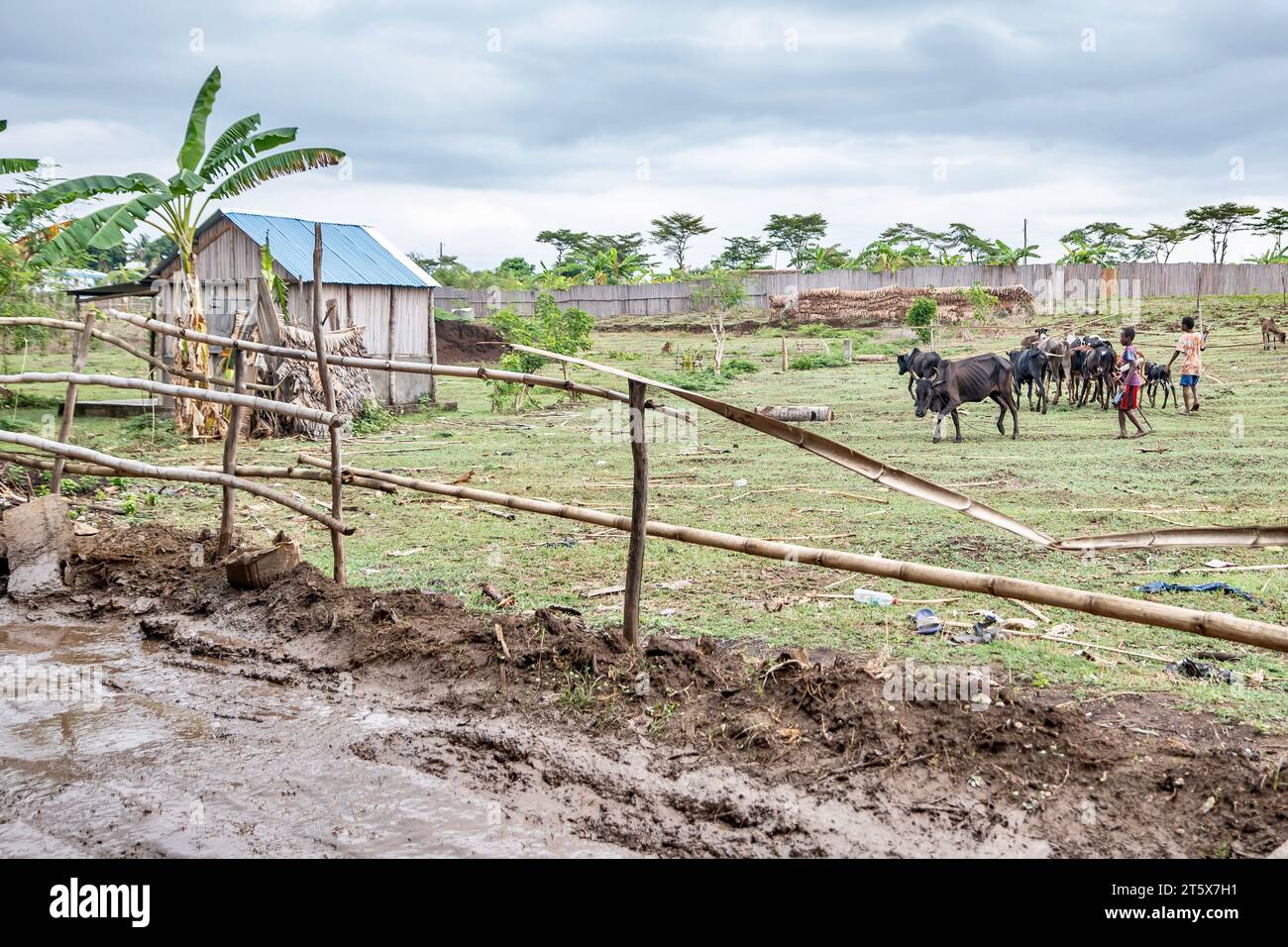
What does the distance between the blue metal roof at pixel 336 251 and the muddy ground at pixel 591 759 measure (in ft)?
45.6

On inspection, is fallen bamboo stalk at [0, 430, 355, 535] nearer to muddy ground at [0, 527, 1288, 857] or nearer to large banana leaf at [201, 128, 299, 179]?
muddy ground at [0, 527, 1288, 857]

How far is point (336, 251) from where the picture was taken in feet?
64.2

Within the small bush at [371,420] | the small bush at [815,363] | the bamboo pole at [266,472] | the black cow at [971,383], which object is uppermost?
the small bush at [815,363]

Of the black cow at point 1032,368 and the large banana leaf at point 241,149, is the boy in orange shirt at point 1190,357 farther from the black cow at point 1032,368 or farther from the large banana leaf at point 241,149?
the large banana leaf at point 241,149

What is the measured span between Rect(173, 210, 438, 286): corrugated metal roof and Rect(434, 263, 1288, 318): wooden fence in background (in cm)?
1493

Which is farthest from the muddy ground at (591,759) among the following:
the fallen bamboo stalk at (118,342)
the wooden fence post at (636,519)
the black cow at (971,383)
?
the black cow at (971,383)

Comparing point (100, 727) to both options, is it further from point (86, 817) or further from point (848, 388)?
point (848, 388)

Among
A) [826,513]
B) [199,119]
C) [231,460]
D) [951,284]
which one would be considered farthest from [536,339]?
[951,284]

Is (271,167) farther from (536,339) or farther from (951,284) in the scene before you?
(951,284)

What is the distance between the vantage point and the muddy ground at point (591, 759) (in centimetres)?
346

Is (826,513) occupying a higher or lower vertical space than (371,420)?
lower

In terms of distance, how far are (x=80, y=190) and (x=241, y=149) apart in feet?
7.01
